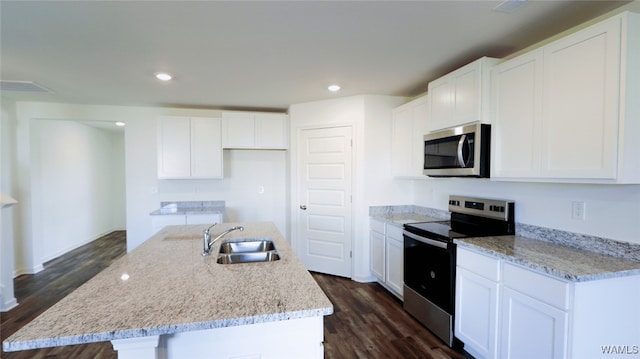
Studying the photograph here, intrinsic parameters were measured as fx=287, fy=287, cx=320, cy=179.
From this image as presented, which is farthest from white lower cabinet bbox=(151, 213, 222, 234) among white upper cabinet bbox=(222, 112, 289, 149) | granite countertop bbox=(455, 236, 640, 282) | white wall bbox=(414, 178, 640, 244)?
white wall bbox=(414, 178, 640, 244)

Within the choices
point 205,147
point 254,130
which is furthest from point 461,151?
point 205,147

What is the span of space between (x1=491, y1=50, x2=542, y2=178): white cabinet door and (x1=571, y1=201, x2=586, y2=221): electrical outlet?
0.38 metres

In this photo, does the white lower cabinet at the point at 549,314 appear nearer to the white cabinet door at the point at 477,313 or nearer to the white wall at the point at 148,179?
the white cabinet door at the point at 477,313

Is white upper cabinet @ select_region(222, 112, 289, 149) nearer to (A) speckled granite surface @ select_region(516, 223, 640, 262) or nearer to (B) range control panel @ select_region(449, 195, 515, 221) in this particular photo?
(B) range control panel @ select_region(449, 195, 515, 221)

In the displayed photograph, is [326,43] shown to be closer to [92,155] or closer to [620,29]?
[620,29]

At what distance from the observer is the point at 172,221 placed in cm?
382

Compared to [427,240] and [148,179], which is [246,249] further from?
[148,179]

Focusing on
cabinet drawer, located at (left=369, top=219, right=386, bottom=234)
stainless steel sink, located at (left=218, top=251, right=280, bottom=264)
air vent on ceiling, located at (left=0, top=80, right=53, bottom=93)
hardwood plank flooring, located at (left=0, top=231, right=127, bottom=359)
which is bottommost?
hardwood plank flooring, located at (left=0, top=231, right=127, bottom=359)

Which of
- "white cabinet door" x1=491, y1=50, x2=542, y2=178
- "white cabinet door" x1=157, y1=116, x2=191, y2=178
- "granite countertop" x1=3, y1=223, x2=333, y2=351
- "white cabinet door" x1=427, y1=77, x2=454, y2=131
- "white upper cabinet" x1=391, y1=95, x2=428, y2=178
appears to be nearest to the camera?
"granite countertop" x1=3, y1=223, x2=333, y2=351

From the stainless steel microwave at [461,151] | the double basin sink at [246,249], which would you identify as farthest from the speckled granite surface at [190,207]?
the stainless steel microwave at [461,151]

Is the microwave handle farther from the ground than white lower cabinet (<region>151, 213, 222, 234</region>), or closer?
farther from the ground

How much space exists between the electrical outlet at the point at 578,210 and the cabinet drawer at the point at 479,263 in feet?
2.14

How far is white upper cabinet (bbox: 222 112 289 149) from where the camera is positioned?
4.18m

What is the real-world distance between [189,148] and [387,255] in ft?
10.00
